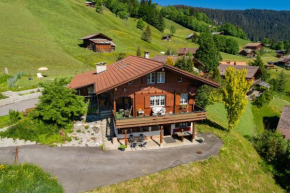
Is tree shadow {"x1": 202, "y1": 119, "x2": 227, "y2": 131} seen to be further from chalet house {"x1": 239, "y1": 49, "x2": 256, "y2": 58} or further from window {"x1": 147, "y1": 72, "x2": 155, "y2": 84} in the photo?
chalet house {"x1": 239, "y1": 49, "x2": 256, "y2": 58}

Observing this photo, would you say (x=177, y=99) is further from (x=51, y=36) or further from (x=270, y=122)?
(x=51, y=36)

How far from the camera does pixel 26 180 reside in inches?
581

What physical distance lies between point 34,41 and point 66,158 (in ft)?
200

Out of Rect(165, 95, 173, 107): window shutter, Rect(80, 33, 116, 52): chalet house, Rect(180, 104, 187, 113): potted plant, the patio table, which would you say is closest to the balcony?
the patio table

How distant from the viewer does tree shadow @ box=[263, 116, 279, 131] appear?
3995 cm

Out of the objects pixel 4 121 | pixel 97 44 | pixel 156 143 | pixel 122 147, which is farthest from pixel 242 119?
pixel 97 44

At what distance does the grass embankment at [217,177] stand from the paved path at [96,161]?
28.2 inches

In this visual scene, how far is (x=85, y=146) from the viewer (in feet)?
67.2

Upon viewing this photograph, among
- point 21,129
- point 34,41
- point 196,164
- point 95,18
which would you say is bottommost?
point 196,164

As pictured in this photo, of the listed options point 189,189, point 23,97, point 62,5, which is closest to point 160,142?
point 189,189

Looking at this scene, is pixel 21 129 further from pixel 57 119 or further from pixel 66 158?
pixel 66 158

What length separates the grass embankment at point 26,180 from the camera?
551 inches

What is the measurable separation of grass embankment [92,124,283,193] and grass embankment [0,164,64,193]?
3.24 metres

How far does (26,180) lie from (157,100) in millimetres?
13358
